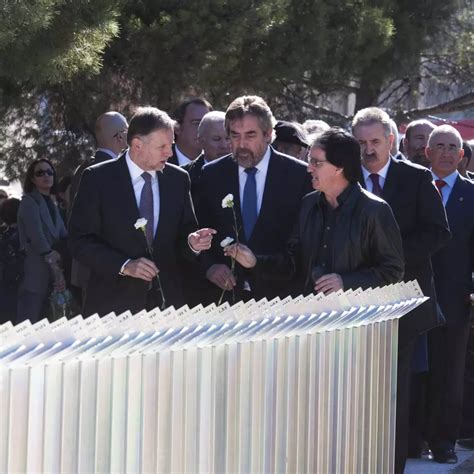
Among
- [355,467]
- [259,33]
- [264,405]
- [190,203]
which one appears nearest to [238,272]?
[190,203]

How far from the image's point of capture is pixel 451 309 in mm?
7355

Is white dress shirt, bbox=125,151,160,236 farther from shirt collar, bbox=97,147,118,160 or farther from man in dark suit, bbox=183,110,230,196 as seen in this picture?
shirt collar, bbox=97,147,118,160

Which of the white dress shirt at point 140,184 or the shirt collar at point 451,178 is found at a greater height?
the shirt collar at point 451,178

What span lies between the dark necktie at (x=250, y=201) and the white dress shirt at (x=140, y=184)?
593 millimetres

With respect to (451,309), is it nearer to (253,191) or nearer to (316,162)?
(253,191)

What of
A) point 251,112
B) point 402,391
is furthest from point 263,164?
point 402,391

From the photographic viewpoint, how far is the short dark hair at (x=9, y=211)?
11008 millimetres

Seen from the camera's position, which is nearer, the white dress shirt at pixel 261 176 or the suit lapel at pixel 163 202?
the suit lapel at pixel 163 202

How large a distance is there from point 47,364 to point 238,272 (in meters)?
3.43

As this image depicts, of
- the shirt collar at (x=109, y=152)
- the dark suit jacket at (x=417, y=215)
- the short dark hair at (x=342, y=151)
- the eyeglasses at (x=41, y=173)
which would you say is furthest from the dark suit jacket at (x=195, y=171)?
the eyeglasses at (x=41, y=173)

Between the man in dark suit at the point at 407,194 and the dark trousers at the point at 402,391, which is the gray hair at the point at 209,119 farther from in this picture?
the dark trousers at the point at 402,391

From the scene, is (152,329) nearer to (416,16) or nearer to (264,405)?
(264,405)

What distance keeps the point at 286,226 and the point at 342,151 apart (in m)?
1.06

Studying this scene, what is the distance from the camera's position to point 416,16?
533 inches
